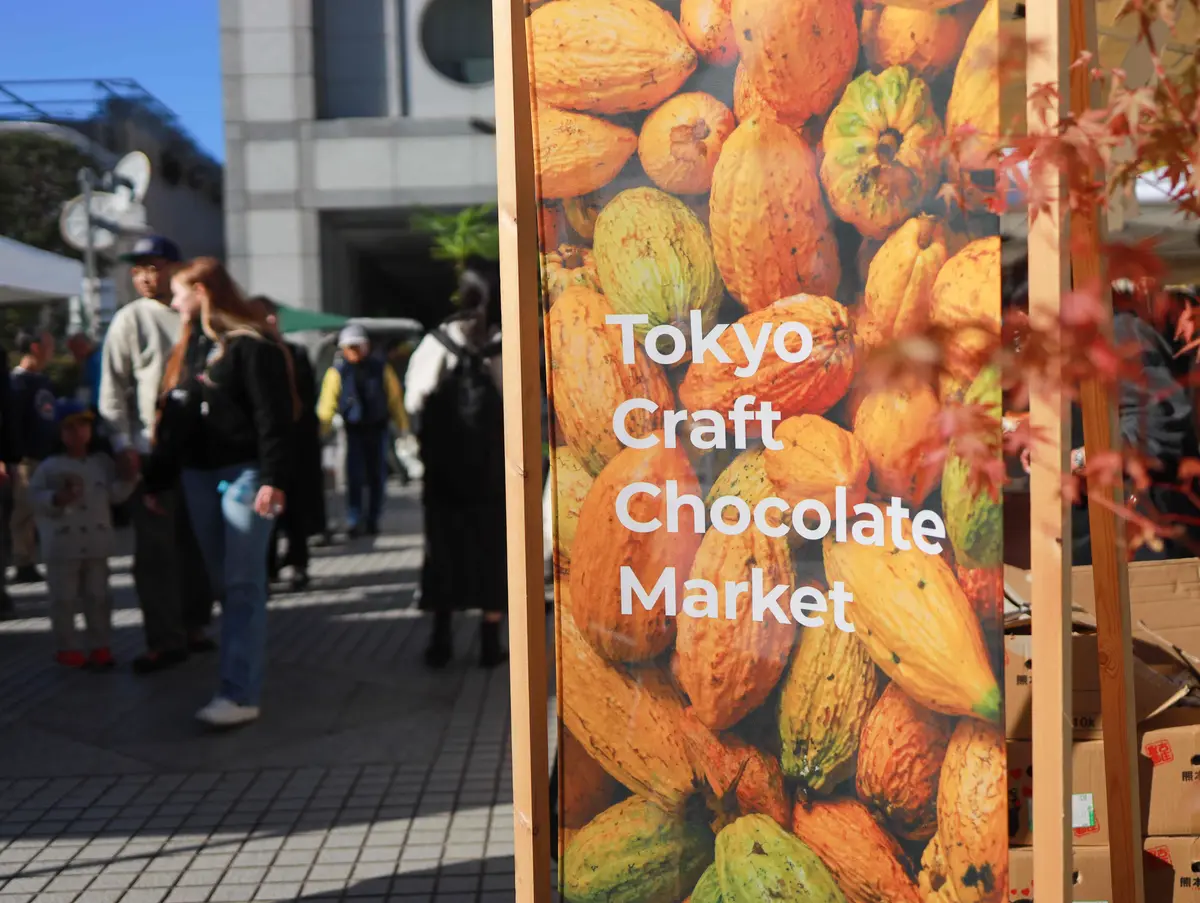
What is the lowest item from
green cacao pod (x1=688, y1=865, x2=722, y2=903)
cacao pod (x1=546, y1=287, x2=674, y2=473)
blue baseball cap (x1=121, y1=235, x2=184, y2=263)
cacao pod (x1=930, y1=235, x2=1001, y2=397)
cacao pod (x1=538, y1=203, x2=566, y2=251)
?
green cacao pod (x1=688, y1=865, x2=722, y2=903)

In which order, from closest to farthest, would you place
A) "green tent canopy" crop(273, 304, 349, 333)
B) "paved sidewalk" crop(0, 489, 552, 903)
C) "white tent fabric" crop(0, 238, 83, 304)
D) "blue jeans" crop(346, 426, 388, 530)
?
"paved sidewalk" crop(0, 489, 552, 903) → "white tent fabric" crop(0, 238, 83, 304) → "blue jeans" crop(346, 426, 388, 530) → "green tent canopy" crop(273, 304, 349, 333)

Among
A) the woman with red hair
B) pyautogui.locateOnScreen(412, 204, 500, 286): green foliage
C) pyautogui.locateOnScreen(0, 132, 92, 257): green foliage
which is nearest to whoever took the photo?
the woman with red hair

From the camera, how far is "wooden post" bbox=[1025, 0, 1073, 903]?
2293mm

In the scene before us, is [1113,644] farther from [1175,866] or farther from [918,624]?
[1175,866]

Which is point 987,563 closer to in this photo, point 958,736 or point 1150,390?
point 958,736

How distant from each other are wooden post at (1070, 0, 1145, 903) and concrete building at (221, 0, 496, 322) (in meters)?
19.6

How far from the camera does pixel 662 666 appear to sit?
8.87 feet

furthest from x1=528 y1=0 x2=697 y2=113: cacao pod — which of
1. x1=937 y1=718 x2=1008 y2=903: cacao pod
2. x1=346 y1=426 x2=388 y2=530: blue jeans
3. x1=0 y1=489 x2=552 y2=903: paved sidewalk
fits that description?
x1=346 y1=426 x2=388 y2=530: blue jeans

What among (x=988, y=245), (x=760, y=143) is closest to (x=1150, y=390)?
(x=988, y=245)

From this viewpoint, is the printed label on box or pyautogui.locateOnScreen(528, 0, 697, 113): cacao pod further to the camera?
the printed label on box

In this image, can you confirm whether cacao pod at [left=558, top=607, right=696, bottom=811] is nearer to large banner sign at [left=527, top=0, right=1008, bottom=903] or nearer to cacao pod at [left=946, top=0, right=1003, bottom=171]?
large banner sign at [left=527, top=0, right=1008, bottom=903]

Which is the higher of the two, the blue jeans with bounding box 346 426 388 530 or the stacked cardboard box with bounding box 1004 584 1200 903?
the blue jeans with bounding box 346 426 388 530

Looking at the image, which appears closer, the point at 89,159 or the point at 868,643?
the point at 868,643

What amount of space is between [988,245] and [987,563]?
608mm
